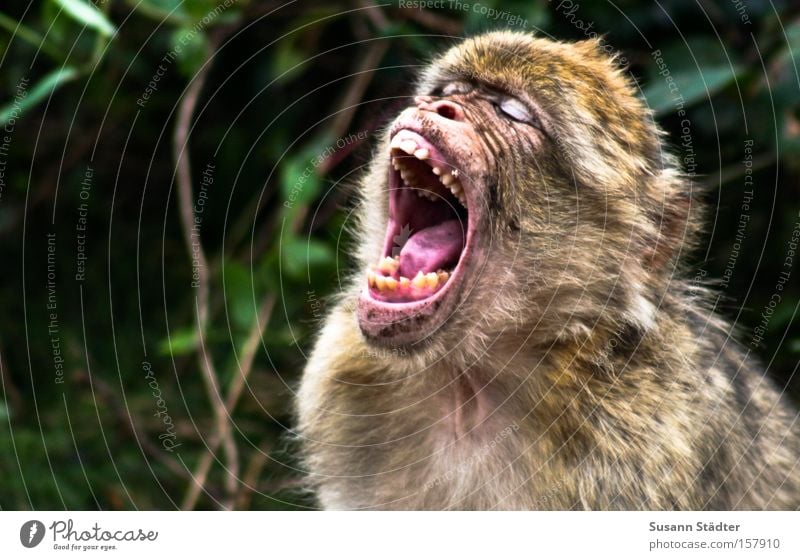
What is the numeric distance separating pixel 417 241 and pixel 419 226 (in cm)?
12

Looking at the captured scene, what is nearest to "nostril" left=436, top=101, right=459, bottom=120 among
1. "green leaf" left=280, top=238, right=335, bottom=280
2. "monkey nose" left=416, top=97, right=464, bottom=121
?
"monkey nose" left=416, top=97, right=464, bottom=121

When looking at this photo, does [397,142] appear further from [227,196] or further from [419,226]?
[227,196]

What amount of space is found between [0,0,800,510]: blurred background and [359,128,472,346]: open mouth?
0.46 m

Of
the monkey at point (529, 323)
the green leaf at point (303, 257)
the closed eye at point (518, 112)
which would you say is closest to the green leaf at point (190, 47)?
the green leaf at point (303, 257)

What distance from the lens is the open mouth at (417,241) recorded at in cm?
310

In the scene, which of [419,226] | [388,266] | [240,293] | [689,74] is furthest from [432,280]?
[689,74]

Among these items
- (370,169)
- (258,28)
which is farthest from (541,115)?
(258,28)

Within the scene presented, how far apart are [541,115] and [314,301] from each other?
1.58 metres

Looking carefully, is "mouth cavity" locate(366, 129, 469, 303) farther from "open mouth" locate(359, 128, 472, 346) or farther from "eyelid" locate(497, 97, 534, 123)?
"eyelid" locate(497, 97, 534, 123)

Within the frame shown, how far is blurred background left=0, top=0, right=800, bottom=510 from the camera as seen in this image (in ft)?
14.8

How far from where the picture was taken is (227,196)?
5.84 m

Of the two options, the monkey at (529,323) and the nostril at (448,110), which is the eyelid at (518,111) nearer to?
the monkey at (529,323)

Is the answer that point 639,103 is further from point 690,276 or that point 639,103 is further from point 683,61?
point 683,61

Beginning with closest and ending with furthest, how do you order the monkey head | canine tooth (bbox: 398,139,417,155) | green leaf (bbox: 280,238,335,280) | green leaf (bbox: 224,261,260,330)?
canine tooth (bbox: 398,139,417,155), the monkey head, green leaf (bbox: 280,238,335,280), green leaf (bbox: 224,261,260,330)
